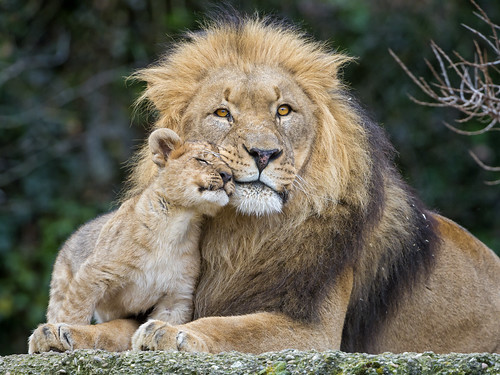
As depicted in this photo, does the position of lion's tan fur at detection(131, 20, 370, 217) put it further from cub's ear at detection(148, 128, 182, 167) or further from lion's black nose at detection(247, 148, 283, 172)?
lion's black nose at detection(247, 148, 283, 172)

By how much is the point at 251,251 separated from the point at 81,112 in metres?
6.36

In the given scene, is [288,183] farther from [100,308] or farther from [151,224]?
[100,308]

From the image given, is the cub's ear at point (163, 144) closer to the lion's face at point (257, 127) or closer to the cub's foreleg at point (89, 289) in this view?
the lion's face at point (257, 127)

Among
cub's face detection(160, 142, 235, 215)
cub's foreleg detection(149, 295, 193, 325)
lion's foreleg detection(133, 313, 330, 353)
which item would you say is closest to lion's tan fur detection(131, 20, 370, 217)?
cub's face detection(160, 142, 235, 215)

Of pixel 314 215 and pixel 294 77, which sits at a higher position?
pixel 294 77

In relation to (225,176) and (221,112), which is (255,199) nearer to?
(225,176)

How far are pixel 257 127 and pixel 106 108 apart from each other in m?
6.43

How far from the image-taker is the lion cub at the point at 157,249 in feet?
13.8

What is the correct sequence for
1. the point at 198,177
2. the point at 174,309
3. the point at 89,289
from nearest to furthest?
the point at 198,177 → the point at 89,289 → the point at 174,309

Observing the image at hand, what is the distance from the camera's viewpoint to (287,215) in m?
4.41

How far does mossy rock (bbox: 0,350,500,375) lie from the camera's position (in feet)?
10.2

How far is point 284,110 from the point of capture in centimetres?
443

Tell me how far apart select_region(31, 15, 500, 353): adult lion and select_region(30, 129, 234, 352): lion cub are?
124 mm

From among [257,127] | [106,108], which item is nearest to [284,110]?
[257,127]
